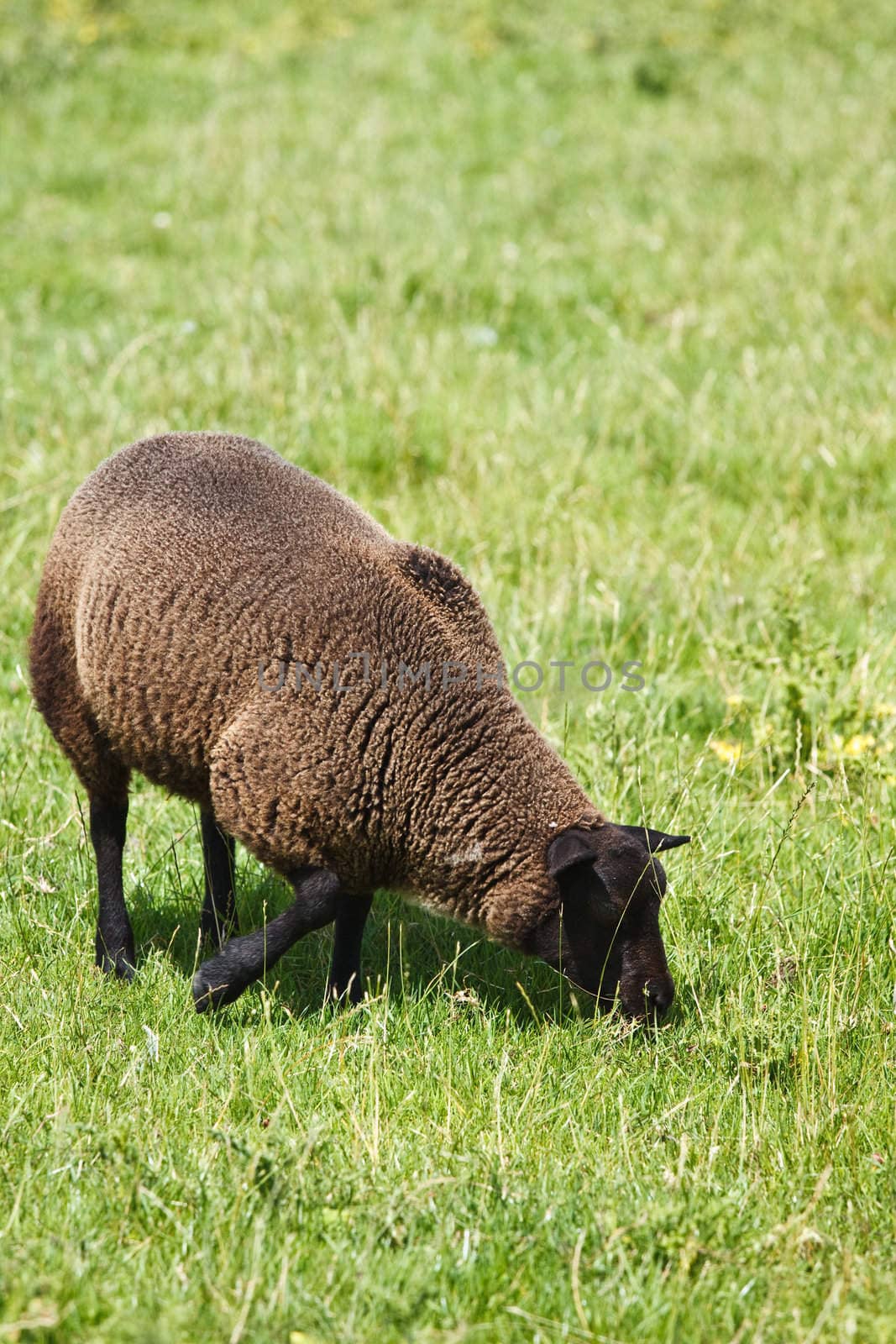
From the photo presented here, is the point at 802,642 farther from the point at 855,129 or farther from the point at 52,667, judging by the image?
the point at 855,129

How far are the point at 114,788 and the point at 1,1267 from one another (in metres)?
1.72

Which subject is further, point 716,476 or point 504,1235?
point 716,476

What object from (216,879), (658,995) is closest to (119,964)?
(216,879)

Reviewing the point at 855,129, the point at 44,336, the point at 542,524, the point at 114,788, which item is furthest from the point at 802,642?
the point at 855,129

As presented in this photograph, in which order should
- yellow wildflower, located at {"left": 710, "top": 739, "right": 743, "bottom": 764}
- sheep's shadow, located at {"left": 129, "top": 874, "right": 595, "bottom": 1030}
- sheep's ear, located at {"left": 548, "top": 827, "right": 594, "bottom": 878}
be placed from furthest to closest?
yellow wildflower, located at {"left": 710, "top": 739, "right": 743, "bottom": 764}, sheep's shadow, located at {"left": 129, "top": 874, "right": 595, "bottom": 1030}, sheep's ear, located at {"left": 548, "top": 827, "right": 594, "bottom": 878}

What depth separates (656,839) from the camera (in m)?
3.75

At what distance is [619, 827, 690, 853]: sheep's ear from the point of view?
3.71m

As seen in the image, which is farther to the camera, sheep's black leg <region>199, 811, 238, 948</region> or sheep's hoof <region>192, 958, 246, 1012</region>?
sheep's black leg <region>199, 811, 238, 948</region>

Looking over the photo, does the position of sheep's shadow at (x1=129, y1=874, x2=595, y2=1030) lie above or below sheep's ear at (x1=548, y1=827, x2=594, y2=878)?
below

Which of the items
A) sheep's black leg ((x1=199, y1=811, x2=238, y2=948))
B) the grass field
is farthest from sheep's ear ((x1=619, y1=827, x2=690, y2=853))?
sheep's black leg ((x1=199, y1=811, x2=238, y2=948))

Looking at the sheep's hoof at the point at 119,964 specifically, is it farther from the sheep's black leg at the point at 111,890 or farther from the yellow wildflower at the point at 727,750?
the yellow wildflower at the point at 727,750

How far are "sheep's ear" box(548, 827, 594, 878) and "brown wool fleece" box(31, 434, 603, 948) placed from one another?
0.09 m

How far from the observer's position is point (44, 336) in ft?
27.3

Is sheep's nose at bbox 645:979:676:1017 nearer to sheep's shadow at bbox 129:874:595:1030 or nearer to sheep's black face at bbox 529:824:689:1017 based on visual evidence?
sheep's black face at bbox 529:824:689:1017
